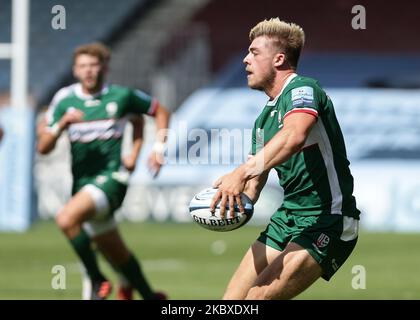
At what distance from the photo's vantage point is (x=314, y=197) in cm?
679

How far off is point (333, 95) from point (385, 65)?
248cm

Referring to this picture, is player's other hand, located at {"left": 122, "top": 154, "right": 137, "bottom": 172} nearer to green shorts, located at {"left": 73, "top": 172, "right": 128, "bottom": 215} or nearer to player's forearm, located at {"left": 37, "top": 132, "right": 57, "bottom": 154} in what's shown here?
green shorts, located at {"left": 73, "top": 172, "right": 128, "bottom": 215}

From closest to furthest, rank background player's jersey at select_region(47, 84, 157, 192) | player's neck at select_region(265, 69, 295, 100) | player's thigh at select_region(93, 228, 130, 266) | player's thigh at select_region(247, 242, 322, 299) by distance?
player's thigh at select_region(247, 242, 322, 299) < player's neck at select_region(265, 69, 295, 100) < player's thigh at select_region(93, 228, 130, 266) < background player's jersey at select_region(47, 84, 157, 192)

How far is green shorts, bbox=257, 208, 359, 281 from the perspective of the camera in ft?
21.7

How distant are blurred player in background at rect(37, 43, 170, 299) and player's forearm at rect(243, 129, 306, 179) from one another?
4.03 meters

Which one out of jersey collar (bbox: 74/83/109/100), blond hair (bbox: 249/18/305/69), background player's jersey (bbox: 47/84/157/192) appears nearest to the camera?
blond hair (bbox: 249/18/305/69)

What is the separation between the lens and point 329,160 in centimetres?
677

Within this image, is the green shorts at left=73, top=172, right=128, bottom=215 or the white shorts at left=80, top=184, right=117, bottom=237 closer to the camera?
the white shorts at left=80, top=184, right=117, bottom=237

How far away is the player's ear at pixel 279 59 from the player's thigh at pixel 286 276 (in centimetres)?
114

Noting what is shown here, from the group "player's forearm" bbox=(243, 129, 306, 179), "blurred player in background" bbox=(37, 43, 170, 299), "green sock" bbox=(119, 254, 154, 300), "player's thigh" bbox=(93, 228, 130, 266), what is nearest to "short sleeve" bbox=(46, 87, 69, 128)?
"blurred player in background" bbox=(37, 43, 170, 299)

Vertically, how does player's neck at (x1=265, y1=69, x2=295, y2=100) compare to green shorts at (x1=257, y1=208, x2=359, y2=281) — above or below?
above

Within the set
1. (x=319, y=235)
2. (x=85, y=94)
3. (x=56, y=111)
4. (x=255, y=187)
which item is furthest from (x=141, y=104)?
(x=319, y=235)

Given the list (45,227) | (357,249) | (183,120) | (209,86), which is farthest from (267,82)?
(209,86)

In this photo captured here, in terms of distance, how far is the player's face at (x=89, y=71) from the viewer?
35.1ft
